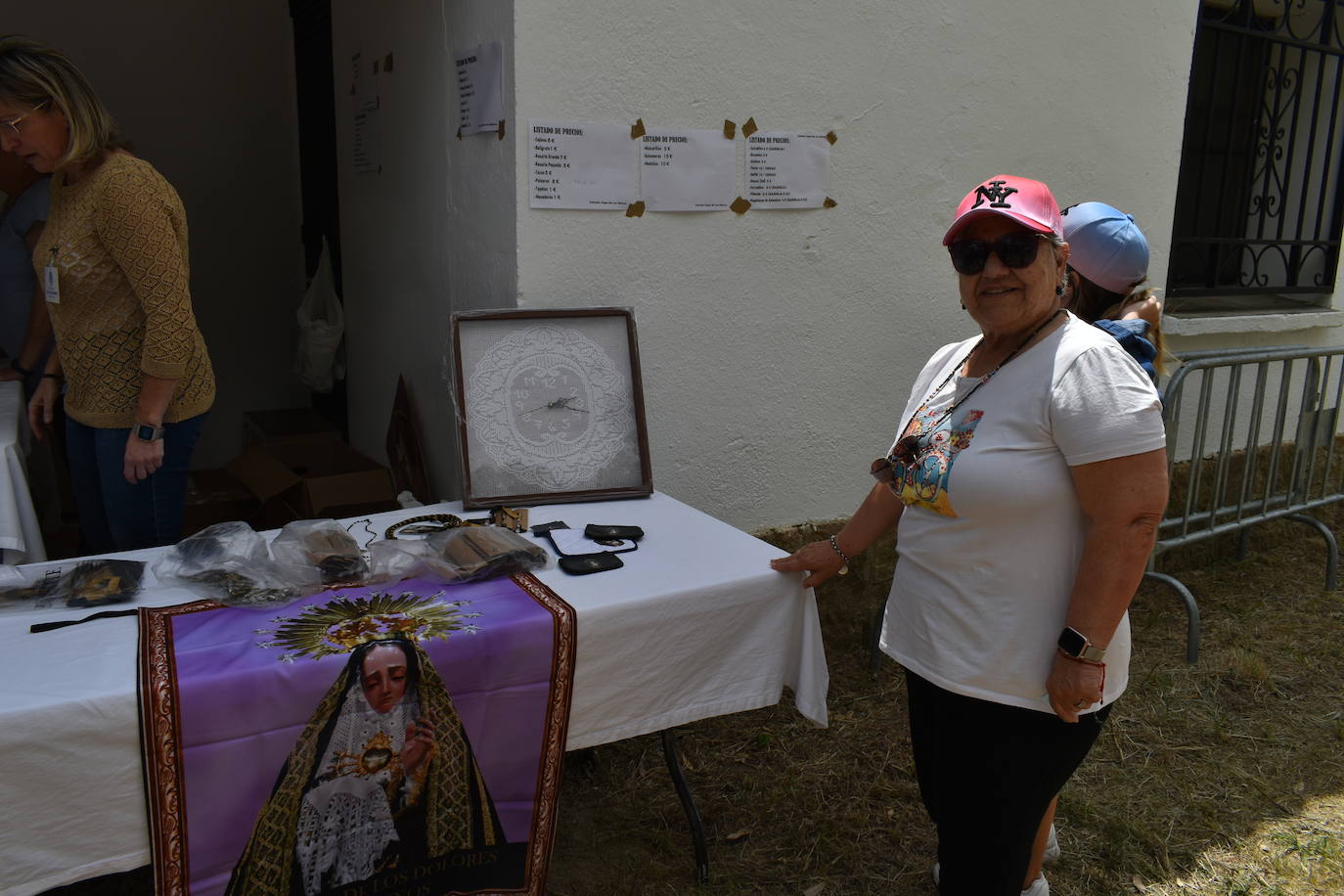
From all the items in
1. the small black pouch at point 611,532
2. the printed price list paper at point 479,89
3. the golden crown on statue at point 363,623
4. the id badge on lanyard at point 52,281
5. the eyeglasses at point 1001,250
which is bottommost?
the golden crown on statue at point 363,623

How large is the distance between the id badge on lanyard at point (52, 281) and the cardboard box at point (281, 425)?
1640 millimetres

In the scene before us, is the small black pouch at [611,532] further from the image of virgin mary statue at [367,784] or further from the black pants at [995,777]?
the black pants at [995,777]

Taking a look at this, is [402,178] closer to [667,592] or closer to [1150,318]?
[667,592]

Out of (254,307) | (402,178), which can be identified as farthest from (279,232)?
(402,178)

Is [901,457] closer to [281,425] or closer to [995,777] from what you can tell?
[995,777]

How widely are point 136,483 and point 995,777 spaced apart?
2089 mm

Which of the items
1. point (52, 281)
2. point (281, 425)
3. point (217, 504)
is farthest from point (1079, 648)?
point (281, 425)

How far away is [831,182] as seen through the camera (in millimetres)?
3186

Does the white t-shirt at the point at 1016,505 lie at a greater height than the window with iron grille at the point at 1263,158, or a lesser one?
lesser

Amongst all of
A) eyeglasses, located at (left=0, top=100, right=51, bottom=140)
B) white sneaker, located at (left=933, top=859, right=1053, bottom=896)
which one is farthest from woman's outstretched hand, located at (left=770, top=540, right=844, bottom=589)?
eyeglasses, located at (left=0, top=100, right=51, bottom=140)

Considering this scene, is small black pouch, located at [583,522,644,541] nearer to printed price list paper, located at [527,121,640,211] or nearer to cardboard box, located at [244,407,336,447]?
printed price list paper, located at [527,121,640,211]

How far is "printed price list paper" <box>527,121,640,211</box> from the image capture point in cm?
262

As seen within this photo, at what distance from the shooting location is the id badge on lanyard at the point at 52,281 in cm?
231

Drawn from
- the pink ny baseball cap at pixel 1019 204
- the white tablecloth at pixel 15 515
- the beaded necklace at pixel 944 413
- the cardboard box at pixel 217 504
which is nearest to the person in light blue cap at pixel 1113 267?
the beaded necklace at pixel 944 413
